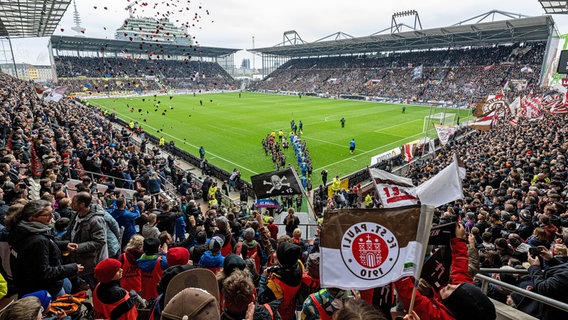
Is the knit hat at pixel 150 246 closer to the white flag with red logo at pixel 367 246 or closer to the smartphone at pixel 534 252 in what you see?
the white flag with red logo at pixel 367 246

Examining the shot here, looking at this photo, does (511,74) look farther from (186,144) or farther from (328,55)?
(186,144)

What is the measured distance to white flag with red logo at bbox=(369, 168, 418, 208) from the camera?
253 inches

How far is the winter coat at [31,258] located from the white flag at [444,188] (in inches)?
222

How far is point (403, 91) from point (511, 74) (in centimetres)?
1634

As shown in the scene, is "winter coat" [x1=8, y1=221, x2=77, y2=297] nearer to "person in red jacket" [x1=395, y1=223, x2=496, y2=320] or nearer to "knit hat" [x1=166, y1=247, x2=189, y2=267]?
"knit hat" [x1=166, y1=247, x2=189, y2=267]


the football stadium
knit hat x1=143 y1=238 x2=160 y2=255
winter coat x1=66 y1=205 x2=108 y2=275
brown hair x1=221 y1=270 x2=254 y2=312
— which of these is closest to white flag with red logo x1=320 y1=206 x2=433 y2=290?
the football stadium

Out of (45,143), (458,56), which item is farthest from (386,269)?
(458,56)

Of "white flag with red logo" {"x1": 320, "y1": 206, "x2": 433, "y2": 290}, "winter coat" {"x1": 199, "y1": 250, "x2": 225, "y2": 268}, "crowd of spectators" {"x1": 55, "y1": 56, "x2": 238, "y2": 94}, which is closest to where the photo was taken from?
"white flag with red logo" {"x1": 320, "y1": 206, "x2": 433, "y2": 290}

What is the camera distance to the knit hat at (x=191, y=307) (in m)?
2.03

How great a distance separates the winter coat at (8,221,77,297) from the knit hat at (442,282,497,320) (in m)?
3.78

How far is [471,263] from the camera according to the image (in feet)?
12.3

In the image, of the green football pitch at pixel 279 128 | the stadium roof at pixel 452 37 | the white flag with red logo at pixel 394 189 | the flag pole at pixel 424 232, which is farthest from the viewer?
the stadium roof at pixel 452 37

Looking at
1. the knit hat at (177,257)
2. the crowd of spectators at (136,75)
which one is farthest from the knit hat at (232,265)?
the crowd of spectators at (136,75)

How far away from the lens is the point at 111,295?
3.23 metres
